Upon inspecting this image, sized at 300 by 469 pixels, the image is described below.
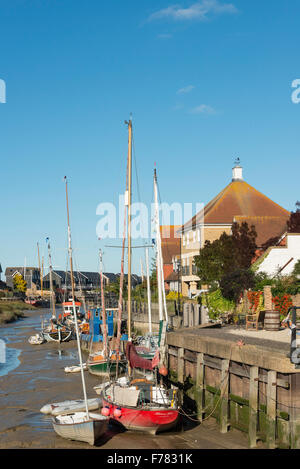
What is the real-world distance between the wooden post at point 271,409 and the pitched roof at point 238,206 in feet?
137

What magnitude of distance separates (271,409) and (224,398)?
3571 millimetres

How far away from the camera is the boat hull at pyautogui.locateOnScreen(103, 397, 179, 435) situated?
21609mm

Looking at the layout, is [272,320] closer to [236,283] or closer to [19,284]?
[236,283]

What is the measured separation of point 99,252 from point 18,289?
138 metres

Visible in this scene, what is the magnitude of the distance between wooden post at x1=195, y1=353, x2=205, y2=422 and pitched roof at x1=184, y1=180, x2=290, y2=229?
1427 inches

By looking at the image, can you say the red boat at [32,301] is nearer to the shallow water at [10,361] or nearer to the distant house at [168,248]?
the distant house at [168,248]

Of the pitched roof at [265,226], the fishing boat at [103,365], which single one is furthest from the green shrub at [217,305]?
the pitched roof at [265,226]

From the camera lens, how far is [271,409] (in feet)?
61.8

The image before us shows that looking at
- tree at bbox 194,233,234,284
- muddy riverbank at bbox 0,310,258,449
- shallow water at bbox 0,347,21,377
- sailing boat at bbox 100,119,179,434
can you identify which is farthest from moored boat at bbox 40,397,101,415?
tree at bbox 194,233,234,284

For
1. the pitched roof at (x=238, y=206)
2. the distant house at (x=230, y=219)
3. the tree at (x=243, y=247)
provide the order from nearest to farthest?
1. the tree at (x=243, y=247)
2. the distant house at (x=230, y=219)
3. the pitched roof at (x=238, y=206)

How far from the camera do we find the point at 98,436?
68.9 feet

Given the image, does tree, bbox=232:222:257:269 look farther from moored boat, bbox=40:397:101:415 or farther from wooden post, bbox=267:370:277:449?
Result: wooden post, bbox=267:370:277:449

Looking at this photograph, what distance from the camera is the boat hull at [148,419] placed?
21609 millimetres
